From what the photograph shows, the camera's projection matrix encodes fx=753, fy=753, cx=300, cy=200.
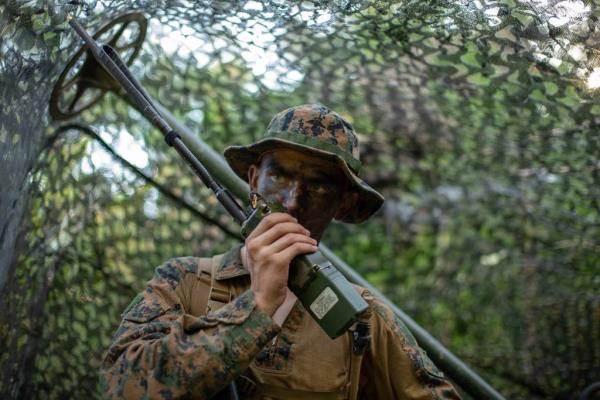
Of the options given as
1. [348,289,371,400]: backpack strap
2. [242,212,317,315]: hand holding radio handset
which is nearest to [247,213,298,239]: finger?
[242,212,317,315]: hand holding radio handset

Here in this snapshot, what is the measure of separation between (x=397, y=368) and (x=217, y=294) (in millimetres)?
696

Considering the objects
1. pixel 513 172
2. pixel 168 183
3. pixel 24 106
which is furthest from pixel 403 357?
pixel 513 172

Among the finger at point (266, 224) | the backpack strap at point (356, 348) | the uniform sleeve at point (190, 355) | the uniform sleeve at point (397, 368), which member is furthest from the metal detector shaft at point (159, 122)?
the uniform sleeve at point (397, 368)

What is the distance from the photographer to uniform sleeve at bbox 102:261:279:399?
1.96 meters

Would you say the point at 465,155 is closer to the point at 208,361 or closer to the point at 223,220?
the point at 223,220

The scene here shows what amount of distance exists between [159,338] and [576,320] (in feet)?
11.9

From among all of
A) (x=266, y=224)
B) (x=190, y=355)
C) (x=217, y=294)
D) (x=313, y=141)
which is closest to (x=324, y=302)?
(x=266, y=224)

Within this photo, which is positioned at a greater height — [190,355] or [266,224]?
[266,224]

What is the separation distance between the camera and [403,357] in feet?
8.64

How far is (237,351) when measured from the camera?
1.99m

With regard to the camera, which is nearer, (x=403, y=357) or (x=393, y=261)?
(x=403, y=357)

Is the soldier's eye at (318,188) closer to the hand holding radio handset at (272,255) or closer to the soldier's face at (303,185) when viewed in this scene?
the soldier's face at (303,185)

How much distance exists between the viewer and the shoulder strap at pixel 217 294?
241 cm

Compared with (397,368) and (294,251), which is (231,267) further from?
(397,368)
